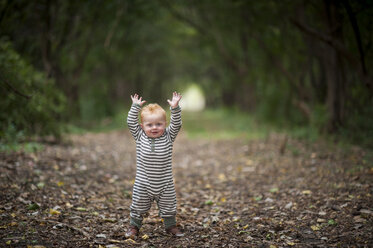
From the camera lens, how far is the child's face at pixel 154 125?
411 centimetres

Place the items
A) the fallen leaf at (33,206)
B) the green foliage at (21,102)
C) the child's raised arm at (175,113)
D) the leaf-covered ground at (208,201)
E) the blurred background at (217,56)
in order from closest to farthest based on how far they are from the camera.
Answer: the leaf-covered ground at (208,201)
the child's raised arm at (175,113)
the fallen leaf at (33,206)
the green foliage at (21,102)
the blurred background at (217,56)

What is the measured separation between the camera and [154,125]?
4109 millimetres

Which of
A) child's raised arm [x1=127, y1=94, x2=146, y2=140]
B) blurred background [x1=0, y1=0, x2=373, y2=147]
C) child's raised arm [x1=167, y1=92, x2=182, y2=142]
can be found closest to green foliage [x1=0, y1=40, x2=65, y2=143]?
blurred background [x1=0, y1=0, x2=373, y2=147]

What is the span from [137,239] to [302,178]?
12.8 feet

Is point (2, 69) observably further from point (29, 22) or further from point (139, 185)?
point (29, 22)

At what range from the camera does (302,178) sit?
6.76 metres

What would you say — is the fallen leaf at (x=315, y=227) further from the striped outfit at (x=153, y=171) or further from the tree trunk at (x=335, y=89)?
the tree trunk at (x=335, y=89)

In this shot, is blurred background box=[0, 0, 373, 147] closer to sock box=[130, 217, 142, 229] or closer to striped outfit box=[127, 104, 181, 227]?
striped outfit box=[127, 104, 181, 227]

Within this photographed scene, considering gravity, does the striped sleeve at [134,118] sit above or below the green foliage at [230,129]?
above

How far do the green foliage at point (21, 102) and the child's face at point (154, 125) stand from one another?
4093 millimetres

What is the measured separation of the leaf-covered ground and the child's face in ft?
4.36

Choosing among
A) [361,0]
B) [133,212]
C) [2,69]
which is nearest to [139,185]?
[133,212]

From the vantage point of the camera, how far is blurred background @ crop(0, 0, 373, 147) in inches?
320

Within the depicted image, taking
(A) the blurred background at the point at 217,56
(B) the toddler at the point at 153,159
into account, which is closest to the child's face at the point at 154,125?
(B) the toddler at the point at 153,159
